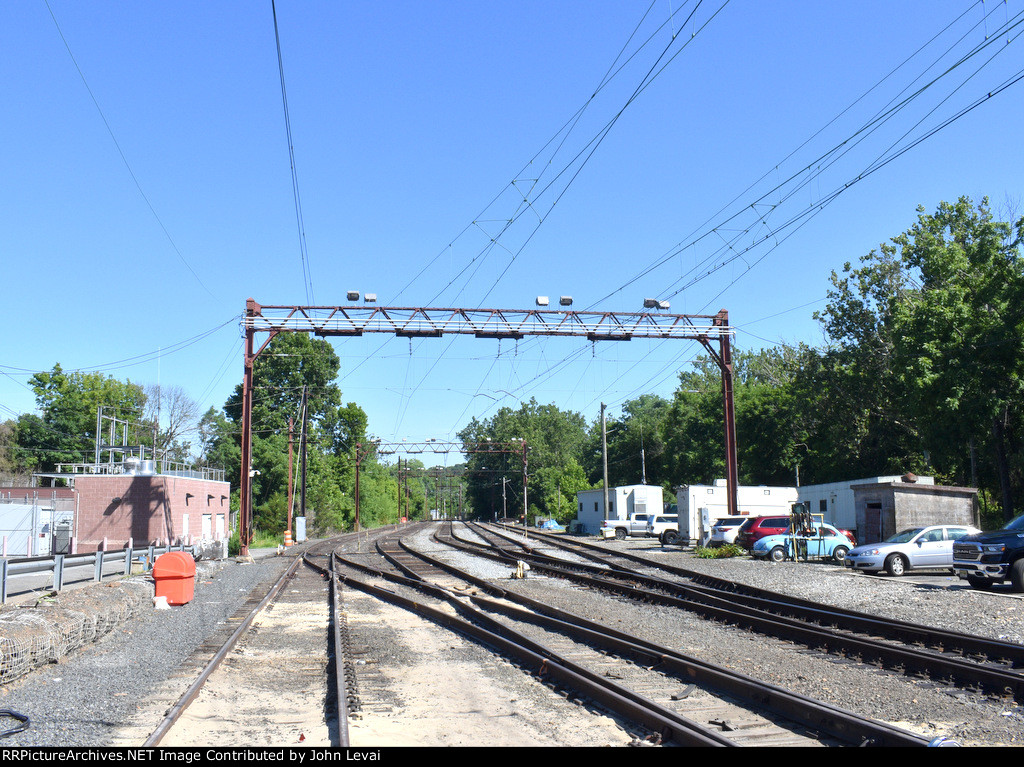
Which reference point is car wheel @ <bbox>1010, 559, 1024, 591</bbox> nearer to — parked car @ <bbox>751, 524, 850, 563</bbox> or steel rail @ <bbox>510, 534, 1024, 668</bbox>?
steel rail @ <bbox>510, 534, 1024, 668</bbox>

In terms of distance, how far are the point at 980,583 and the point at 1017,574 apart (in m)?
1.25

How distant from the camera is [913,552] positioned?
2400 cm

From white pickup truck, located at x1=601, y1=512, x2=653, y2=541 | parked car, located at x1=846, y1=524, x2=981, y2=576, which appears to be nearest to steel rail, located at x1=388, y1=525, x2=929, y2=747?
parked car, located at x1=846, y1=524, x2=981, y2=576

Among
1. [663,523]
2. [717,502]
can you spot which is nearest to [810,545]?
[717,502]

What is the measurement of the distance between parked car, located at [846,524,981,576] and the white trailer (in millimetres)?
15367

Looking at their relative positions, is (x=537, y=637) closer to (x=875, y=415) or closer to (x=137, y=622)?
(x=137, y=622)

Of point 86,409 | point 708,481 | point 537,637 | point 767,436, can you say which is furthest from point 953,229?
point 86,409

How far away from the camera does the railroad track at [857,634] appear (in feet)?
32.4

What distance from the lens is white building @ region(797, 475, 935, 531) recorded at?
35.6 metres

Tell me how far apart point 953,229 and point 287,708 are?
53400 mm

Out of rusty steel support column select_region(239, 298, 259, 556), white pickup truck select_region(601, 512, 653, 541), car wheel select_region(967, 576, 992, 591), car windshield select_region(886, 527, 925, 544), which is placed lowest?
white pickup truck select_region(601, 512, 653, 541)

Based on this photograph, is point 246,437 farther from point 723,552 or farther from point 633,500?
point 633,500

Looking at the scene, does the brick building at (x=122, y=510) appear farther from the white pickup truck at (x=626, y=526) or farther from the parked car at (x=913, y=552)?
the parked car at (x=913, y=552)

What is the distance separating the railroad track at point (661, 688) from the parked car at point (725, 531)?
62.5 ft
